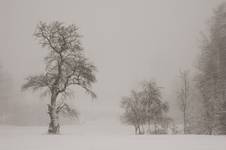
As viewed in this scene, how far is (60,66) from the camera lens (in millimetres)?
23328

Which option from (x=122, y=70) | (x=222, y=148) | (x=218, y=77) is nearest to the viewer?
(x=222, y=148)

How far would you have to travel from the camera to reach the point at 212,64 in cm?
2953

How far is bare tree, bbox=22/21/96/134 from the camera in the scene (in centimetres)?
2289

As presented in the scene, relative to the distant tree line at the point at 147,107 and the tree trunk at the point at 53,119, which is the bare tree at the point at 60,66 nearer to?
the tree trunk at the point at 53,119

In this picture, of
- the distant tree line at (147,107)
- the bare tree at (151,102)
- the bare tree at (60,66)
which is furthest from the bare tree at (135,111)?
the bare tree at (60,66)

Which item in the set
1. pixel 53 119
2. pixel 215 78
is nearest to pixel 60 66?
pixel 53 119

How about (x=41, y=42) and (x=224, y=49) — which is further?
(x=224, y=49)

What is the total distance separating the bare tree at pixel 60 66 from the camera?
75.1 feet

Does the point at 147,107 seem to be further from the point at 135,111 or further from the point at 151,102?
the point at 135,111

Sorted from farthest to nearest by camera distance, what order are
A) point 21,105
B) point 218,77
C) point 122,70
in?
point 122,70 < point 21,105 < point 218,77

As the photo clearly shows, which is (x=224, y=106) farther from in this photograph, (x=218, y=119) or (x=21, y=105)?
(x=21, y=105)

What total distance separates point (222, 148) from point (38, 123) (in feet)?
158

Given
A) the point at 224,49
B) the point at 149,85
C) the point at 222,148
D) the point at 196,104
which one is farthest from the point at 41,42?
the point at 196,104

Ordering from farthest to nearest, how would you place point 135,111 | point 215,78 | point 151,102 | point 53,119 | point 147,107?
point 135,111
point 147,107
point 151,102
point 215,78
point 53,119
